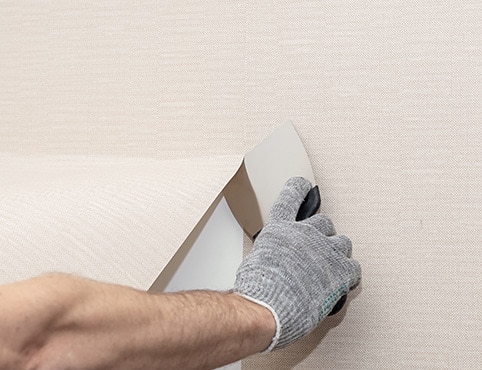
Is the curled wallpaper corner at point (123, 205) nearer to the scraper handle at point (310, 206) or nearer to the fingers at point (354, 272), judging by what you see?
the scraper handle at point (310, 206)

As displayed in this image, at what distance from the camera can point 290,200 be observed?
45.5 inches

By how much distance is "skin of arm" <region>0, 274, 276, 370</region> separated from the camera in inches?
27.2

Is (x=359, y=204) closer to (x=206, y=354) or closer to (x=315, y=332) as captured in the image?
(x=315, y=332)

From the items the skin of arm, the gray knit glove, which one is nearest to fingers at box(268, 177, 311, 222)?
the gray knit glove

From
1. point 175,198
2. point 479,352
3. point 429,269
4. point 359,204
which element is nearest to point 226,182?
point 175,198

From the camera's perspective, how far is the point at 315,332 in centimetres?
124

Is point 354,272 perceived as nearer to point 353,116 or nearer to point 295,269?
point 295,269

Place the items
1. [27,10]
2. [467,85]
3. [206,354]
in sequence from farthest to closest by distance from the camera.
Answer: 1. [27,10]
2. [467,85]
3. [206,354]

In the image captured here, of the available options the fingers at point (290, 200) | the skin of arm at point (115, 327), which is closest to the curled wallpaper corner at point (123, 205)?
the fingers at point (290, 200)

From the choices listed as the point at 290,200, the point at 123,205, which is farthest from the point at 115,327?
the point at 290,200

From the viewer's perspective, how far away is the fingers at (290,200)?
1144mm

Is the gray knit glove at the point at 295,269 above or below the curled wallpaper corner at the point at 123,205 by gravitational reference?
below

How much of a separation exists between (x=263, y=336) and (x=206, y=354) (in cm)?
11

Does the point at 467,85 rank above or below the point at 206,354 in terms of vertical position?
above
